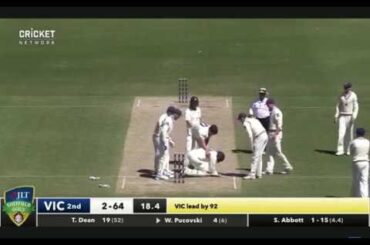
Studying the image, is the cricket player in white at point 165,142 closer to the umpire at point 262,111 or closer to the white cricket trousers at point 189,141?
the white cricket trousers at point 189,141

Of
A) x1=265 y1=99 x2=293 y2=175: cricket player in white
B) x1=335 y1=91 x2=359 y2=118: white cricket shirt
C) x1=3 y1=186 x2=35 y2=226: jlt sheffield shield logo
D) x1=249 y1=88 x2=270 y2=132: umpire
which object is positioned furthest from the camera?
x1=335 y1=91 x2=359 y2=118: white cricket shirt

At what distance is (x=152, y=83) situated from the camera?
34.9 m

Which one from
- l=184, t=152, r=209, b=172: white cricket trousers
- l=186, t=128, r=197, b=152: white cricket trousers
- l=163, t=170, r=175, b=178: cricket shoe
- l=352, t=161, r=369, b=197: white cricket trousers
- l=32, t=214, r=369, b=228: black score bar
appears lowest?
l=32, t=214, r=369, b=228: black score bar

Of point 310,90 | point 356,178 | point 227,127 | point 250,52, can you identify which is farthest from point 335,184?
point 250,52

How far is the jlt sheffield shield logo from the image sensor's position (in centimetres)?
2152

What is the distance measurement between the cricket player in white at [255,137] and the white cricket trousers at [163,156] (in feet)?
5.66

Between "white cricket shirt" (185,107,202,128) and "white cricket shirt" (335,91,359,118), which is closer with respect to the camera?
"white cricket shirt" (185,107,202,128)

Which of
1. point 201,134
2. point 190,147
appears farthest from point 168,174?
point 201,134

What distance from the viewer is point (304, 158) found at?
1090 inches

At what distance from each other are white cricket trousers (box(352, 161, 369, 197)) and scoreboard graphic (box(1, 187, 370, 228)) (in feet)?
6.82

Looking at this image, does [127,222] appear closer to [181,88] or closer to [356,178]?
[356,178]

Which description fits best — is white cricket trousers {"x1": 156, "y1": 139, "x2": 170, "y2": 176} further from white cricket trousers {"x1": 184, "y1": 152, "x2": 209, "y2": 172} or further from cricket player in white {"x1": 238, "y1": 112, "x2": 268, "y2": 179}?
cricket player in white {"x1": 238, "y1": 112, "x2": 268, "y2": 179}

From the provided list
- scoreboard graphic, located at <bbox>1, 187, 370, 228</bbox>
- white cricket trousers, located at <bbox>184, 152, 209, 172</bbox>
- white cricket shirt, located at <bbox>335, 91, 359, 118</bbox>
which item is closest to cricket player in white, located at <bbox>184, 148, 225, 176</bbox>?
white cricket trousers, located at <bbox>184, 152, 209, 172</bbox>

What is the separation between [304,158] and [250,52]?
10.3 meters
